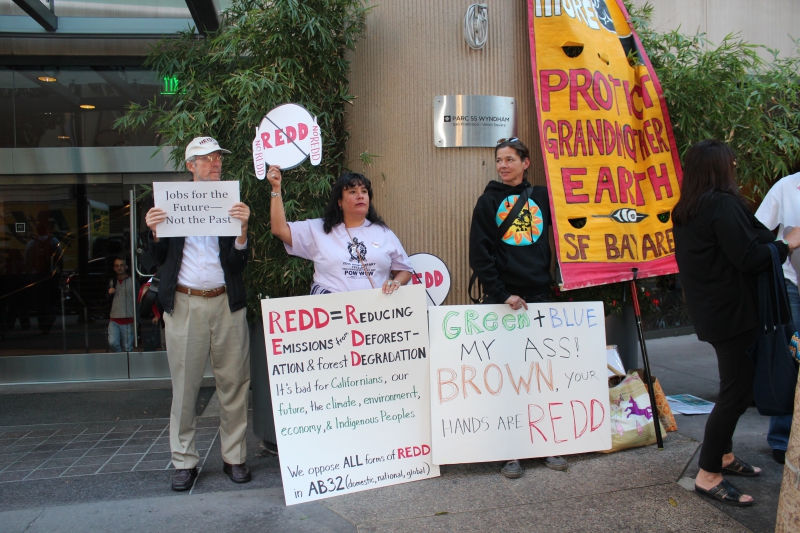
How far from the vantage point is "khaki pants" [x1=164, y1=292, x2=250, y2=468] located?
3621 mm

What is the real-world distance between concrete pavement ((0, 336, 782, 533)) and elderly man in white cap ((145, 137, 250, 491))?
0.96 feet

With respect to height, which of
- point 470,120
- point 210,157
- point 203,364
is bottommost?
point 203,364

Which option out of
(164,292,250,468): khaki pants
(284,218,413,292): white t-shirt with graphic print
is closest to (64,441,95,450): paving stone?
(164,292,250,468): khaki pants

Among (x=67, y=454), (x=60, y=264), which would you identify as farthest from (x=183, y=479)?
(x=60, y=264)

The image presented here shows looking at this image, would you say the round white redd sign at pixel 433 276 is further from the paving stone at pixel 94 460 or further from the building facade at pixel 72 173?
the building facade at pixel 72 173

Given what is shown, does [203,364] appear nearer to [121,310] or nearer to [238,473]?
[238,473]

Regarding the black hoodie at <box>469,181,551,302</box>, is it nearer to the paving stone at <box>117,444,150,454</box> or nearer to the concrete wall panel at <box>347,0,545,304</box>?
the concrete wall panel at <box>347,0,545,304</box>

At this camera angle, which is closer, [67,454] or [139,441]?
[67,454]

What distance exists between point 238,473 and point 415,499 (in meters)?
1.12

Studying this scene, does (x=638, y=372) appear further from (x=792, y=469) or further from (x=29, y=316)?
(x=29, y=316)

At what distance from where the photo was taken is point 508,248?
12.4ft

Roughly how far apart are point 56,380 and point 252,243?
4.25 m

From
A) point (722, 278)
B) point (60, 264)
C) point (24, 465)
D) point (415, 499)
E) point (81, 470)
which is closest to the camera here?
point (722, 278)

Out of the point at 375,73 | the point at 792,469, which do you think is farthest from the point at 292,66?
the point at 792,469
